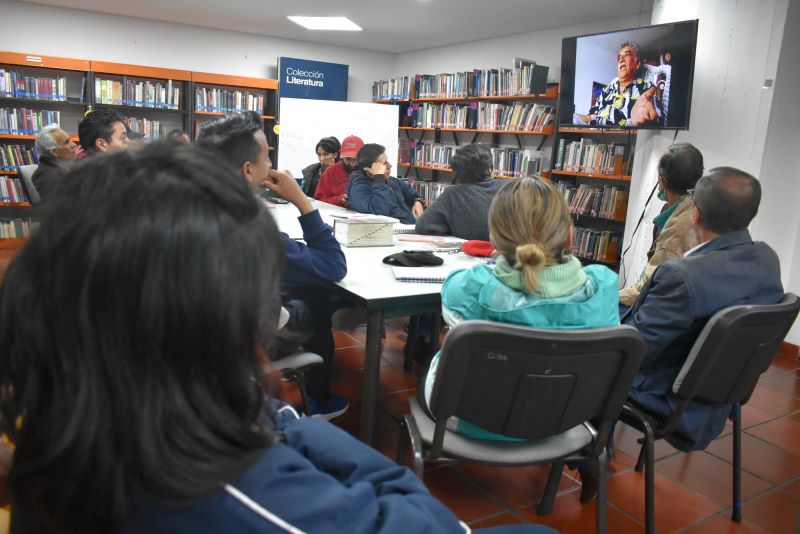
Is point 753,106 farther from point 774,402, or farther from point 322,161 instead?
point 322,161

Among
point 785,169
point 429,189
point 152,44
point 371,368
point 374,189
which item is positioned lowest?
point 371,368

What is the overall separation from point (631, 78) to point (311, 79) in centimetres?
487

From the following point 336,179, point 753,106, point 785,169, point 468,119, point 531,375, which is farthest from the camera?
point 468,119

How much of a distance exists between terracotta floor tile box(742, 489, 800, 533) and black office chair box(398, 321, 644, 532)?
927 mm

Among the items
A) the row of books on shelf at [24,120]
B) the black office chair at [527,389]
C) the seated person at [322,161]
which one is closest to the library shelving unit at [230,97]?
the row of books on shelf at [24,120]

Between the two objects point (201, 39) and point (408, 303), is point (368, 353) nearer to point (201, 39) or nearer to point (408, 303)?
point (408, 303)

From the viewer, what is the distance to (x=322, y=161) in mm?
5207

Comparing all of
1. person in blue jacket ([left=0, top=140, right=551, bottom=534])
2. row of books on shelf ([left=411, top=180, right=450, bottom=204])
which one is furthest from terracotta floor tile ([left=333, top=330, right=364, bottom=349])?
row of books on shelf ([left=411, top=180, right=450, bottom=204])

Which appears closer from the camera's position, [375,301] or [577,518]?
[375,301]

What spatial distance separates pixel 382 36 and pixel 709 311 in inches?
247

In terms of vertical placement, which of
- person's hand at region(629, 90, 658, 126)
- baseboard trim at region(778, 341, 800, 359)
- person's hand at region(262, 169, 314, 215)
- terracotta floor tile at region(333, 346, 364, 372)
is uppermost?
person's hand at region(629, 90, 658, 126)

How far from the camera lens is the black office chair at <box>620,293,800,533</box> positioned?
5.06 feet

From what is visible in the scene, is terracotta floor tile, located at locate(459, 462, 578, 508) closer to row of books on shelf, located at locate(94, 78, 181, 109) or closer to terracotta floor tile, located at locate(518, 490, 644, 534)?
terracotta floor tile, located at locate(518, 490, 644, 534)

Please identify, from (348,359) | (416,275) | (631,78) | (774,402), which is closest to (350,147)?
(348,359)
